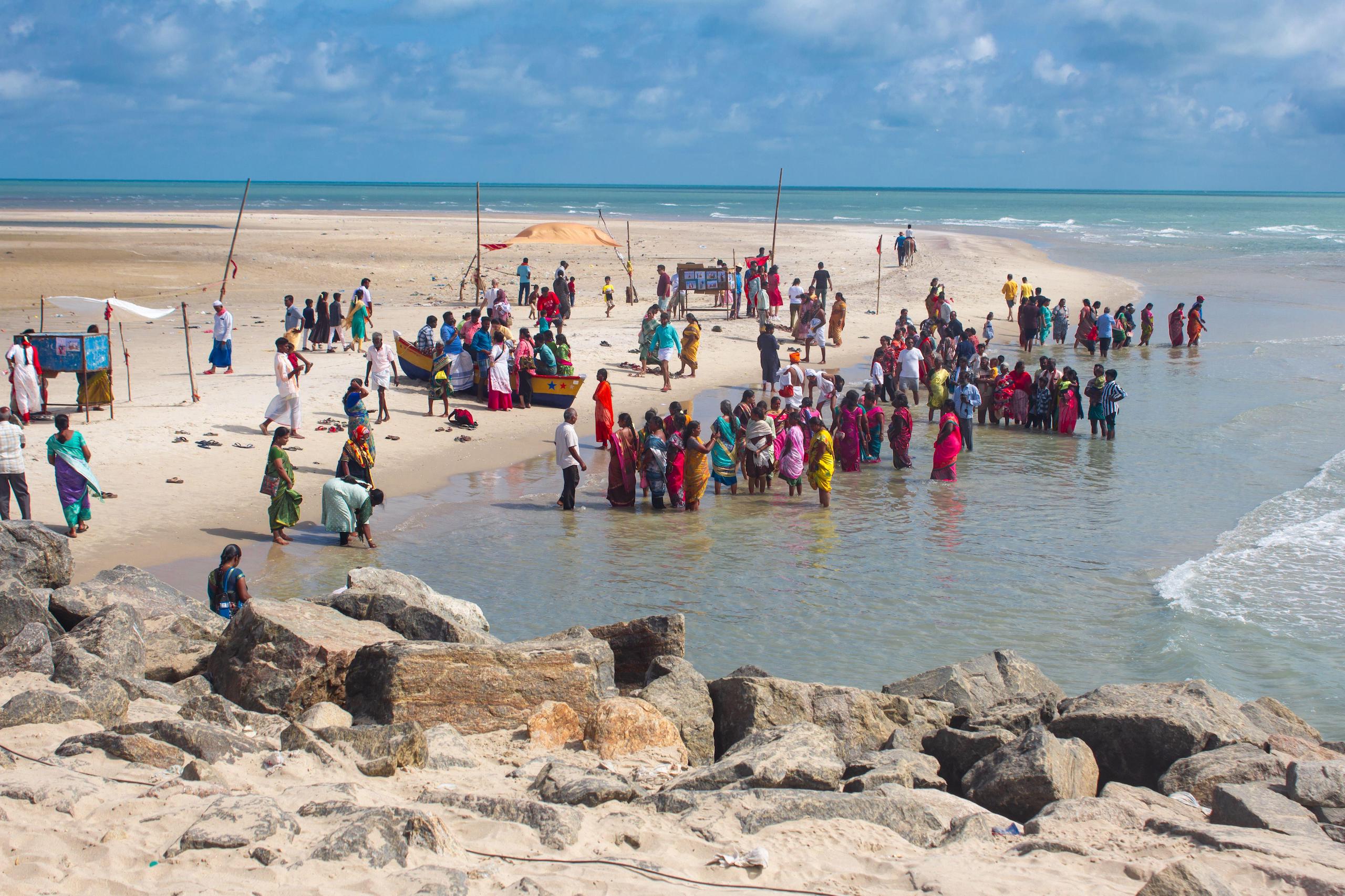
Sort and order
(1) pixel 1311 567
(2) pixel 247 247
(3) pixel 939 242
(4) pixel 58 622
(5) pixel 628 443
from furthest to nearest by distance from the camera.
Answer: (3) pixel 939 242 < (2) pixel 247 247 < (5) pixel 628 443 < (1) pixel 1311 567 < (4) pixel 58 622

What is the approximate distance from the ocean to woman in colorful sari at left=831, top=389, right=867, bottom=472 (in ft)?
1.04

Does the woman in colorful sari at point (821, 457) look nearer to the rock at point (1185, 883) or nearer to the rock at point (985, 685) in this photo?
the rock at point (985, 685)

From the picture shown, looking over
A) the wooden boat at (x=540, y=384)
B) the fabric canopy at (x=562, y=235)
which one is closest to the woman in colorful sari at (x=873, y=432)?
the wooden boat at (x=540, y=384)

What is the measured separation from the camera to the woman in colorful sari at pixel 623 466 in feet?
45.2

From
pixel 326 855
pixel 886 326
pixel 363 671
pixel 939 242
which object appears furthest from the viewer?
pixel 939 242

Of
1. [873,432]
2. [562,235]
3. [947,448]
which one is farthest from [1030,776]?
[562,235]

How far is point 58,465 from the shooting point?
1138cm

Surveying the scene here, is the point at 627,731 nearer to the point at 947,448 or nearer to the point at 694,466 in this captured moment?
the point at 694,466

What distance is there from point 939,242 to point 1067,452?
47819 mm

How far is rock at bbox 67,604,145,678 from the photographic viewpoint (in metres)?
7.53

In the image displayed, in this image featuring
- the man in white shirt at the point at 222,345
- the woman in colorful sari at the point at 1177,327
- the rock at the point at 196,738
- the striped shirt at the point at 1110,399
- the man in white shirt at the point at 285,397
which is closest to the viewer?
the rock at the point at 196,738

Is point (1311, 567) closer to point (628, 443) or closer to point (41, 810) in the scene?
point (628, 443)

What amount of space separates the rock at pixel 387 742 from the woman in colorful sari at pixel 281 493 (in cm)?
597

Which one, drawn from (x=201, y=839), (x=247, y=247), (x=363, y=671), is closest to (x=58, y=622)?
(x=363, y=671)
